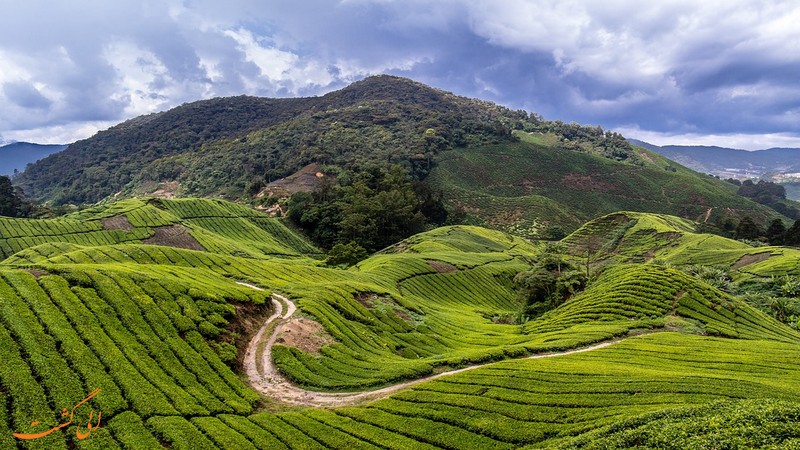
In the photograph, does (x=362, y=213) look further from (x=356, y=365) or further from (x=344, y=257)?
(x=356, y=365)

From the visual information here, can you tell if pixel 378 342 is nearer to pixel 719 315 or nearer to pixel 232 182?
pixel 719 315

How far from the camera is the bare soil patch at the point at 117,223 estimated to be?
8031cm

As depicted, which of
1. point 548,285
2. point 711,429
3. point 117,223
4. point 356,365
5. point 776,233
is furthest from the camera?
point 776,233

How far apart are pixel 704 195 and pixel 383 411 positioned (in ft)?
644

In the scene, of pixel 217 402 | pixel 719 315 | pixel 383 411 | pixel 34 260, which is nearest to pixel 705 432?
pixel 383 411

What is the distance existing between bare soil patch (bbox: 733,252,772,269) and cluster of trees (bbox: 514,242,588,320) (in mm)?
43709

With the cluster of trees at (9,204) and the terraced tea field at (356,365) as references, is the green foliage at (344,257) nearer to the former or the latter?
the terraced tea field at (356,365)

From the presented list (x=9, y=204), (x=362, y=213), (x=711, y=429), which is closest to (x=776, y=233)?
(x=362, y=213)

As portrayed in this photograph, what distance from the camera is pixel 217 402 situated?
67.3 ft

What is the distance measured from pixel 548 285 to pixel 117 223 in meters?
77.2

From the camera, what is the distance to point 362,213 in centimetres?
11188

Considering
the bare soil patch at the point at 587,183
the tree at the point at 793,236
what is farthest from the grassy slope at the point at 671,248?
the bare soil patch at the point at 587,183

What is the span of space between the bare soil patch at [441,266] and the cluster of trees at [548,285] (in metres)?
19.8

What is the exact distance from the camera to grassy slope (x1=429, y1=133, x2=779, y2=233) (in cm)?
15512
